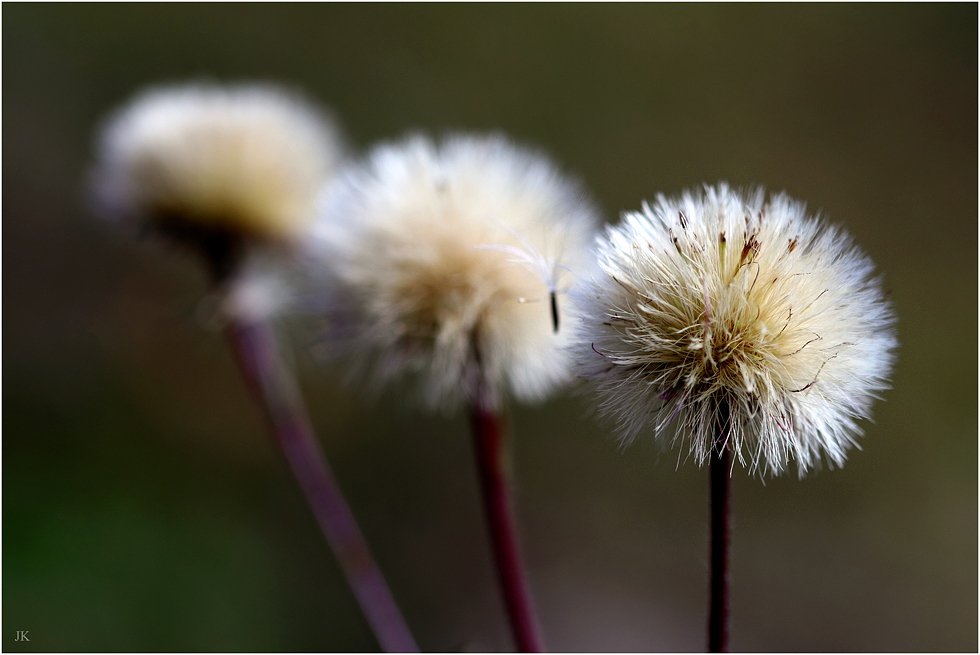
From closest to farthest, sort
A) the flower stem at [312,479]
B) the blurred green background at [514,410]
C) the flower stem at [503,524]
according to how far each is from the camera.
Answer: the flower stem at [503,524] → the flower stem at [312,479] → the blurred green background at [514,410]

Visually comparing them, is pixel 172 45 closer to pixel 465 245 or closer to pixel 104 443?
pixel 104 443

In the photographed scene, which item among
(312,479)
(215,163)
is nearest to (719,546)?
(312,479)

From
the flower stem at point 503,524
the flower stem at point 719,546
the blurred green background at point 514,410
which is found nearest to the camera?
the flower stem at point 719,546

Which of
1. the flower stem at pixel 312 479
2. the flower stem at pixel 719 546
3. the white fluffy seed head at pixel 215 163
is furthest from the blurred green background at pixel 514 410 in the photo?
the flower stem at pixel 719 546

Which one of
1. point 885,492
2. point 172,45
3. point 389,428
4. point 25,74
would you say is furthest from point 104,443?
point 885,492

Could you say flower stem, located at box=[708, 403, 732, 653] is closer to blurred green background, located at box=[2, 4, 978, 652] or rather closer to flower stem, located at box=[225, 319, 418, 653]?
flower stem, located at box=[225, 319, 418, 653]

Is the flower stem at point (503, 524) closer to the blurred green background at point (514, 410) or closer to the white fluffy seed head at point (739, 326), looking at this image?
the white fluffy seed head at point (739, 326)

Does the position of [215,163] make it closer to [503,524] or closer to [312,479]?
[312,479]
